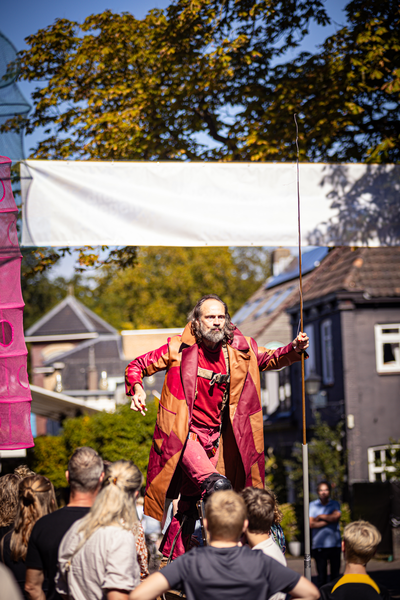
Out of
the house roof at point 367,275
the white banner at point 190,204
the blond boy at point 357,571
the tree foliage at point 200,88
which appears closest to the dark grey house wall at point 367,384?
the house roof at point 367,275

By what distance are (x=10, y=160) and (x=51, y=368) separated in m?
35.7

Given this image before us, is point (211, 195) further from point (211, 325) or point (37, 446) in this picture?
point (37, 446)

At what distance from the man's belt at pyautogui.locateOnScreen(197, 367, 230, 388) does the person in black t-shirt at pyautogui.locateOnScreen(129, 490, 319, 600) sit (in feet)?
6.89

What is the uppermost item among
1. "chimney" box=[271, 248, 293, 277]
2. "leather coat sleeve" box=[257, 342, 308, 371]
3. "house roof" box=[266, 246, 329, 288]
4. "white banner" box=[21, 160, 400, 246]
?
"chimney" box=[271, 248, 293, 277]

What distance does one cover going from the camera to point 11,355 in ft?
19.5

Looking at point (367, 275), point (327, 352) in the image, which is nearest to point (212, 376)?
point (367, 275)

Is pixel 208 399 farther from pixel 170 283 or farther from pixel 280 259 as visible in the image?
pixel 170 283

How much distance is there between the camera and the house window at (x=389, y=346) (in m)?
23.6

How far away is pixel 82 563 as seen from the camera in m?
3.38

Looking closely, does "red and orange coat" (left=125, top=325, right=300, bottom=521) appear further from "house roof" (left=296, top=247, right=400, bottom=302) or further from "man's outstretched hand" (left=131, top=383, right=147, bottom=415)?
"house roof" (left=296, top=247, right=400, bottom=302)

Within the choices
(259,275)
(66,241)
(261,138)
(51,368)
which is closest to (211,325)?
(66,241)

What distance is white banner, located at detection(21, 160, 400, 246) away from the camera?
674cm

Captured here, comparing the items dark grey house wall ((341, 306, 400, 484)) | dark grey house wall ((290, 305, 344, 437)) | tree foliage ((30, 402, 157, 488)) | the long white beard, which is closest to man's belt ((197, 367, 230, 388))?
the long white beard

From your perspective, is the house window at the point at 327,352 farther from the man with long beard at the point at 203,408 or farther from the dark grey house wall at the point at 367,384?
the man with long beard at the point at 203,408
